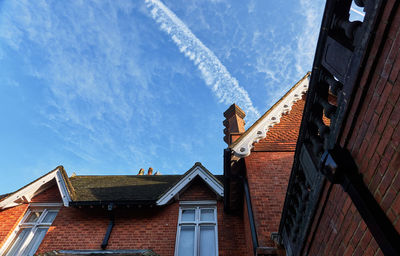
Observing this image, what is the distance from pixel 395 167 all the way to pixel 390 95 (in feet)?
1.85

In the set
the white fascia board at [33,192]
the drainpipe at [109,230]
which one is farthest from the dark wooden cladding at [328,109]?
the white fascia board at [33,192]

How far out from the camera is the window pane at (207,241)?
7.32m

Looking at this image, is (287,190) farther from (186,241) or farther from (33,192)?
(33,192)

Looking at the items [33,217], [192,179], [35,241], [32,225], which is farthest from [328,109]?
[33,217]

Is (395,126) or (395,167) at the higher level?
(395,126)

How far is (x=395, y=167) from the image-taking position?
179cm

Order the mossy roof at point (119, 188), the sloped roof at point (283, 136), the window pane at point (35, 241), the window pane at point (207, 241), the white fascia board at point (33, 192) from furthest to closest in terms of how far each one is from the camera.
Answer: the mossy roof at point (119, 188) < the white fascia board at point (33, 192) < the window pane at point (35, 241) < the sloped roof at point (283, 136) < the window pane at point (207, 241)

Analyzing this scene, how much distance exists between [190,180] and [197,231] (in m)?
1.83

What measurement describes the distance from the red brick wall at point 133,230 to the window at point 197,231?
192mm

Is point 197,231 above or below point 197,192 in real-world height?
below

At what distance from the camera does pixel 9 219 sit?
28.2 feet

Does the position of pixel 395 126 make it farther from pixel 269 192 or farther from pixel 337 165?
pixel 269 192

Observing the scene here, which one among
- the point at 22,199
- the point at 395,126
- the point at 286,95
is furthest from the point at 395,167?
the point at 22,199

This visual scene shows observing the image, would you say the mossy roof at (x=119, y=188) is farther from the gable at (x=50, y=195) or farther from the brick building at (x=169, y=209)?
the gable at (x=50, y=195)
